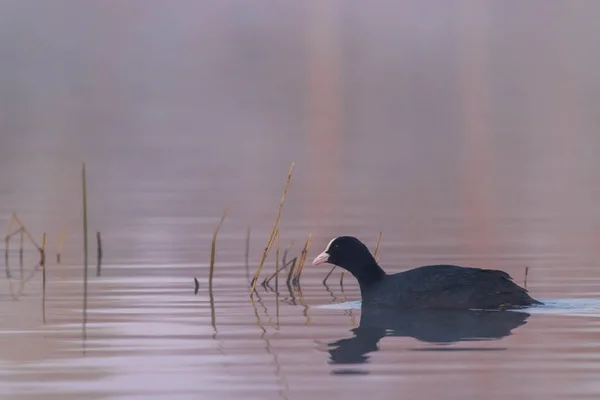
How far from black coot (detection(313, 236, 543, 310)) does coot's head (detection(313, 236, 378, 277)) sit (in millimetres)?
20

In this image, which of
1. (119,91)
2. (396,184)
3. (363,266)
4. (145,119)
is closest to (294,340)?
(363,266)

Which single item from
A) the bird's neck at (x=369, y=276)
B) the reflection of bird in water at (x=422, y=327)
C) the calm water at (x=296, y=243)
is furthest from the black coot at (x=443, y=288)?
the calm water at (x=296, y=243)

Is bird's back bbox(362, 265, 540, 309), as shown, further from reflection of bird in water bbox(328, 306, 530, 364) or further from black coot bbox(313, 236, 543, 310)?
reflection of bird in water bbox(328, 306, 530, 364)

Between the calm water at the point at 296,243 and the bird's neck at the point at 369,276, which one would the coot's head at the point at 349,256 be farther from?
the calm water at the point at 296,243

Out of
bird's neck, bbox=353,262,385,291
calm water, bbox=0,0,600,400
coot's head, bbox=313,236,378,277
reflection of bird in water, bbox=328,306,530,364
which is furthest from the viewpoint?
coot's head, bbox=313,236,378,277

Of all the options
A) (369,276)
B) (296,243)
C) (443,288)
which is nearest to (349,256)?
(369,276)

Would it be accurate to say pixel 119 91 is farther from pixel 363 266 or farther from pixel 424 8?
pixel 363 266

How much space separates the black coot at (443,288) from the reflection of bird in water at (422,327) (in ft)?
0.42

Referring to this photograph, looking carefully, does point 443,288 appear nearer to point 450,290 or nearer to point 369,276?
point 450,290

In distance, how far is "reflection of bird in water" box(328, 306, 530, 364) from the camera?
12.9m

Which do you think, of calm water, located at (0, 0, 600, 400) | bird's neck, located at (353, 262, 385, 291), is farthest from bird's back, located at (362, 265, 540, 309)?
Result: calm water, located at (0, 0, 600, 400)

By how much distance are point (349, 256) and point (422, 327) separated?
95.4 inches

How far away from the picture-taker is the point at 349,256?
651 inches

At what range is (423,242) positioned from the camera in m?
20.7
